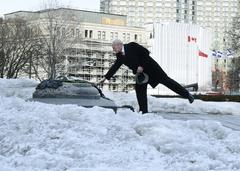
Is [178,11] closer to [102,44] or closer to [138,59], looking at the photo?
[102,44]

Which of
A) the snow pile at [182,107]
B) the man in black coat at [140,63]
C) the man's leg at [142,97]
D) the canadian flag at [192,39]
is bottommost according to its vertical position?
the snow pile at [182,107]

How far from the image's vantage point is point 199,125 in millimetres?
7062

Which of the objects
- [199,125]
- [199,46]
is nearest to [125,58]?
Result: [199,125]

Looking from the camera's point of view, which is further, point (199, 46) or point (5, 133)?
point (199, 46)

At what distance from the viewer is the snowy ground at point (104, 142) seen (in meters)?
4.95

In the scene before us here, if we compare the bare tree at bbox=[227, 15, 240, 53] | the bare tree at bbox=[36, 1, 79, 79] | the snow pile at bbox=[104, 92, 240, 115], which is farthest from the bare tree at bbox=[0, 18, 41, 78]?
the snow pile at bbox=[104, 92, 240, 115]

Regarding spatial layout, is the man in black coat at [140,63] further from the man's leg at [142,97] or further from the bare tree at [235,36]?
the bare tree at [235,36]

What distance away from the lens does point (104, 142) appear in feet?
18.6

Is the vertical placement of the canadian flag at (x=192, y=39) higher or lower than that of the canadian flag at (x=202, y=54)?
higher

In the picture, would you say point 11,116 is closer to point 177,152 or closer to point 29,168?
point 29,168

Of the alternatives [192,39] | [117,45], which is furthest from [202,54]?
[117,45]

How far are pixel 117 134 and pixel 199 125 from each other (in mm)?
1512

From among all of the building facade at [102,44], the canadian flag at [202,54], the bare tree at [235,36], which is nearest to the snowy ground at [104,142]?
the bare tree at [235,36]

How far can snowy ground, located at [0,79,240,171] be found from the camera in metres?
4.95
